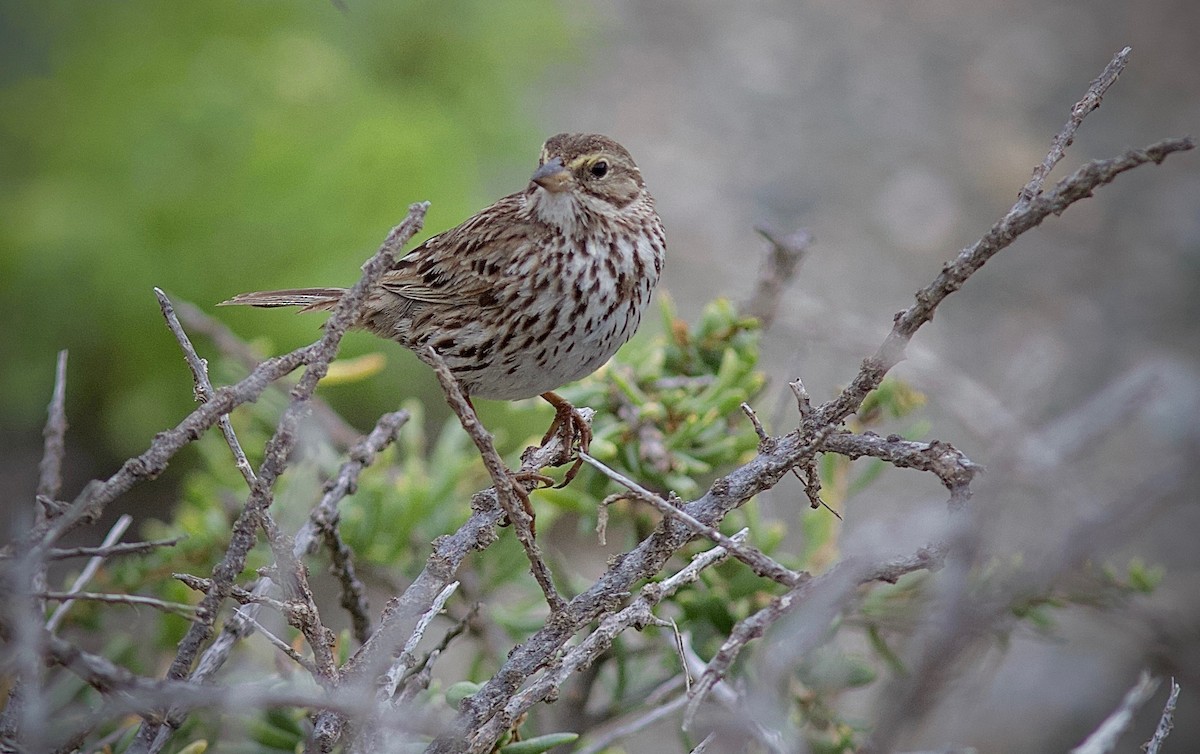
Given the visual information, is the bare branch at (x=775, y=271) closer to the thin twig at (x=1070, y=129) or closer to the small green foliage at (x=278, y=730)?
the thin twig at (x=1070, y=129)

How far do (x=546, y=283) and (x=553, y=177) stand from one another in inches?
10.0

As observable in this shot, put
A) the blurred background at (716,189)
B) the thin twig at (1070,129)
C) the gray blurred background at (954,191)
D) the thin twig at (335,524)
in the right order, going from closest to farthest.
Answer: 1. the thin twig at (1070,129)
2. the thin twig at (335,524)
3. the blurred background at (716,189)
4. the gray blurred background at (954,191)

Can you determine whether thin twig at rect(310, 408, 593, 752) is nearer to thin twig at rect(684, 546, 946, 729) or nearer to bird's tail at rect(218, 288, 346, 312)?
thin twig at rect(684, 546, 946, 729)

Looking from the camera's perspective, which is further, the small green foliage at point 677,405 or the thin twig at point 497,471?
the small green foliage at point 677,405

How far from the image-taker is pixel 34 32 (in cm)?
490

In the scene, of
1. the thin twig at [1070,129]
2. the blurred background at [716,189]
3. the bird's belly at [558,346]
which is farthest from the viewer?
the blurred background at [716,189]

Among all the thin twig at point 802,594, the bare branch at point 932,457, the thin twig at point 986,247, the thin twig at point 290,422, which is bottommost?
the thin twig at point 802,594

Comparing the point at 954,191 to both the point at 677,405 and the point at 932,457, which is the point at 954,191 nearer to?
the point at 677,405

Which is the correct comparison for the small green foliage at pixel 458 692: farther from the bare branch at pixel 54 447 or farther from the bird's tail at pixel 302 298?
the bird's tail at pixel 302 298

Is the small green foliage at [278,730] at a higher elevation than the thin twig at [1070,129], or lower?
higher

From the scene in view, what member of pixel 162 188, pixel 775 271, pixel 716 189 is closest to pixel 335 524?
pixel 775 271

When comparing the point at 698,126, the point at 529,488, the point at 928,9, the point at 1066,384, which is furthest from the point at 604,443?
the point at 928,9

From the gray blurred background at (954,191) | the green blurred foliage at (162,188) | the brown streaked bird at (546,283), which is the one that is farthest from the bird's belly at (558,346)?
the green blurred foliage at (162,188)

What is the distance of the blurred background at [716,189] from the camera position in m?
4.50
